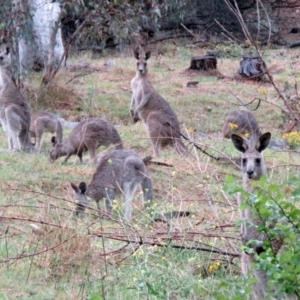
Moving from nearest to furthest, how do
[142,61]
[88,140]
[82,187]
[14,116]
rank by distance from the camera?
[82,187]
[88,140]
[14,116]
[142,61]

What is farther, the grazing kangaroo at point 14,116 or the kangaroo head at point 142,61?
the kangaroo head at point 142,61

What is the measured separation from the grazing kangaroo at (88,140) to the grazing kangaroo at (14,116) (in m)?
0.79

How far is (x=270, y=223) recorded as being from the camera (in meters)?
4.60

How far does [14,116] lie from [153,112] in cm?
197

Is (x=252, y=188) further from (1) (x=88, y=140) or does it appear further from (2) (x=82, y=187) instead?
(1) (x=88, y=140)

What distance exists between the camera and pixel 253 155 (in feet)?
18.3

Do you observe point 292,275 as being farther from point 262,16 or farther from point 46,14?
point 262,16

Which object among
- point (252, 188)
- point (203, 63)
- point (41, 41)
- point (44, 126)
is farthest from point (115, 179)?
point (203, 63)

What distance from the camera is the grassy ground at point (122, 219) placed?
5.14 meters

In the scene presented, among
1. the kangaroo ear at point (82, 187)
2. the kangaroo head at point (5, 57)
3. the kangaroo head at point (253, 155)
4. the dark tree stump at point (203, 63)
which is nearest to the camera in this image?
the kangaroo head at point (253, 155)

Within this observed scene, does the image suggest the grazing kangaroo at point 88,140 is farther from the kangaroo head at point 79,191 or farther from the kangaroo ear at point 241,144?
the kangaroo ear at point 241,144

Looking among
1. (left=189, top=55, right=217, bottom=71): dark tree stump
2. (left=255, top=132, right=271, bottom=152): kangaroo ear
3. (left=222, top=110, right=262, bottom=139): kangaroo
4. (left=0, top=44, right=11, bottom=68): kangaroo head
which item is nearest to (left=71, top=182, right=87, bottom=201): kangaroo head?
(left=255, top=132, right=271, bottom=152): kangaroo ear

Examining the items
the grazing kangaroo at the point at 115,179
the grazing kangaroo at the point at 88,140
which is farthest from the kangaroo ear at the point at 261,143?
the grazing kangaroo at the point at 88,140

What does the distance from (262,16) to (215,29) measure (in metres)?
1.25
